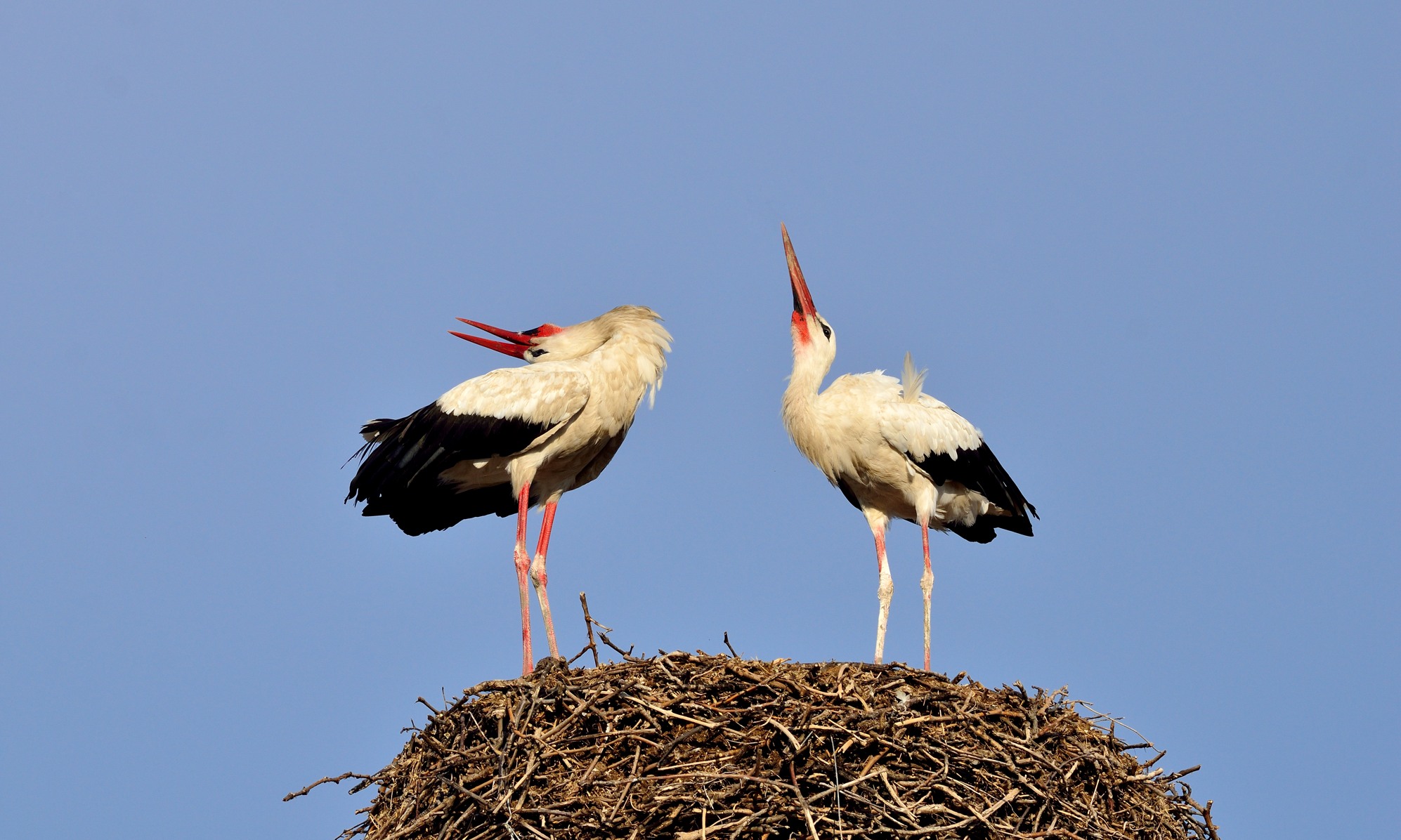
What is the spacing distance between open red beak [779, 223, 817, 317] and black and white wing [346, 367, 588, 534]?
1420 millimetres

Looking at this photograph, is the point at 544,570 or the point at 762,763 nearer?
the point at 762,763

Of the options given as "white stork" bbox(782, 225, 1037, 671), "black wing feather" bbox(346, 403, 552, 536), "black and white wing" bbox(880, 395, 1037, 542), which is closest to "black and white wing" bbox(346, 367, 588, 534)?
"black wing feather" bbox(346, 403, 552, 536)

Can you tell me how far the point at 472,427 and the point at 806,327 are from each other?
2017 millimetres

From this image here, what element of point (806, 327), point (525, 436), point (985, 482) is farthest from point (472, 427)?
point (985, 482)

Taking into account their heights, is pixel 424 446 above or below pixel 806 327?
below

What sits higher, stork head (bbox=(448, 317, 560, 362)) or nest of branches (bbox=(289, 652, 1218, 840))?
stork head (bbox=(448, 317, 560, 362))

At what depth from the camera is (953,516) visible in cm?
909

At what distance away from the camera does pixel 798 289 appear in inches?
365

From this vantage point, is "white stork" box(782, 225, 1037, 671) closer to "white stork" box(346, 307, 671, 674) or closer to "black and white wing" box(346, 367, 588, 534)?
"white stork" box(346, 307, 671, 674)

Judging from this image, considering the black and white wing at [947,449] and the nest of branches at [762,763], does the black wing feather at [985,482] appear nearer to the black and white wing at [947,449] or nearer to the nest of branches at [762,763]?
the black and white wing at [947,449]

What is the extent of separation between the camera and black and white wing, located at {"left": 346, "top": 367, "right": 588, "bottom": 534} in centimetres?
843

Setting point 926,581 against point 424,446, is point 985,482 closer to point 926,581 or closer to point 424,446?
point 926,581

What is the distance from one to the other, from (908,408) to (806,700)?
249 cm

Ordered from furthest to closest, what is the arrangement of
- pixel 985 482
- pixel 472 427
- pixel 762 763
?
pixel 985 482, pixel 472 427, pixel 762 763
